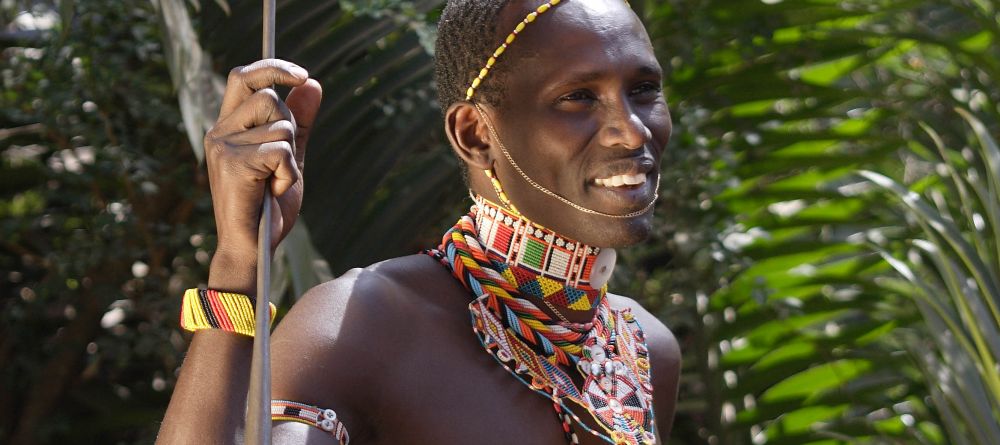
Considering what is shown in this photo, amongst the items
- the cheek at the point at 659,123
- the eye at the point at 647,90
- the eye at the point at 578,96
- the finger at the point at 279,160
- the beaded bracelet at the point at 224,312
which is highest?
the finger at the point at 279,160

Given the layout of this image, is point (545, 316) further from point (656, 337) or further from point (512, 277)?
point (656, 337)

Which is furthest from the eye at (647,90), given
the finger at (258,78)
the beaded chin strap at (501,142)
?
the finger at (258,78)

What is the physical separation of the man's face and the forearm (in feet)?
2.11

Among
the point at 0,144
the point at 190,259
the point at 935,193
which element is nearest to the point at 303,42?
the point at 190,259

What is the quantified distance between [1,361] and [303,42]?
1.46 m

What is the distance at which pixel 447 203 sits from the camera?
384 centimetres

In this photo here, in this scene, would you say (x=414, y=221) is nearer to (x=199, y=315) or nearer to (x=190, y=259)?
(x=190, y=259)

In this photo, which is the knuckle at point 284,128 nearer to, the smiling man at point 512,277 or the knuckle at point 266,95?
the knuckle at point 266,95

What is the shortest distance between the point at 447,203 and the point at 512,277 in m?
1.49

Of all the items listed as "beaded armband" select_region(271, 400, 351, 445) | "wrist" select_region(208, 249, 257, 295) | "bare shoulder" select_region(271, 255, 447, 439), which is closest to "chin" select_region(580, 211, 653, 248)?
"bare shoulder" select_region(271, 255, 447, 439)

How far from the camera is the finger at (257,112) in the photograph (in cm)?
172

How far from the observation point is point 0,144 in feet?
13.6

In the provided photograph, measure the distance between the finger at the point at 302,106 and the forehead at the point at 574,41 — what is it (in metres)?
0.50

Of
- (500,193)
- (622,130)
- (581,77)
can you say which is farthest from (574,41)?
(500,193)
